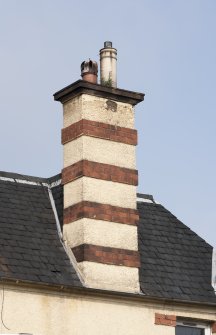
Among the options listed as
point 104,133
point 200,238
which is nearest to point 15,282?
point 104,133

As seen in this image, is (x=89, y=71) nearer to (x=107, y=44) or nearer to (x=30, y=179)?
(x=107, y=44)

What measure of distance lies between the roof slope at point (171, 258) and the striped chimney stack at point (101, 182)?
0.57 meters

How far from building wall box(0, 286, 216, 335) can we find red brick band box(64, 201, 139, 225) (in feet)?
4.91

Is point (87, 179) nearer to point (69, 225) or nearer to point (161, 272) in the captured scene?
point (69, 225)

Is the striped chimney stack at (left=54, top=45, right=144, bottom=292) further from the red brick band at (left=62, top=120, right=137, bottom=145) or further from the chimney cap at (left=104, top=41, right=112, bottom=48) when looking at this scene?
the chimney cap at (left=104, top=41, right=112, bottom=48)

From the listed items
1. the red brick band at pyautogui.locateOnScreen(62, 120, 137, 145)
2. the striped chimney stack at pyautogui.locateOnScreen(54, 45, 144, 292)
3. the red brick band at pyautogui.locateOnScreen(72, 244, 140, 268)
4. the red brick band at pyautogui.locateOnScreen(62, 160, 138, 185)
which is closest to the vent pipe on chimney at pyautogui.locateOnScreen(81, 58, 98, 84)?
the striped chimney stack at pyautogui.locateOnScreen(54, 45, 144, 292)

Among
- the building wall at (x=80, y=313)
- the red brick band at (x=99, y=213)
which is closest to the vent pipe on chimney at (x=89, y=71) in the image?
the red brick band at (x=99, y=213)

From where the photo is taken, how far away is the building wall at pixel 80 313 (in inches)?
696

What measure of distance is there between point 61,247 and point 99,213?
0.93 meters

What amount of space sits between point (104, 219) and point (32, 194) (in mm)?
1912

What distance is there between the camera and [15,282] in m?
17.6

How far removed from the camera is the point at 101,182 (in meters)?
19.5

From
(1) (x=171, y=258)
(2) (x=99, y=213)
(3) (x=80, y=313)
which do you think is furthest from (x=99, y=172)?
(3) (x=80, y=313)

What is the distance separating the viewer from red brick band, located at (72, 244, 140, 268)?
18906 millimetres
